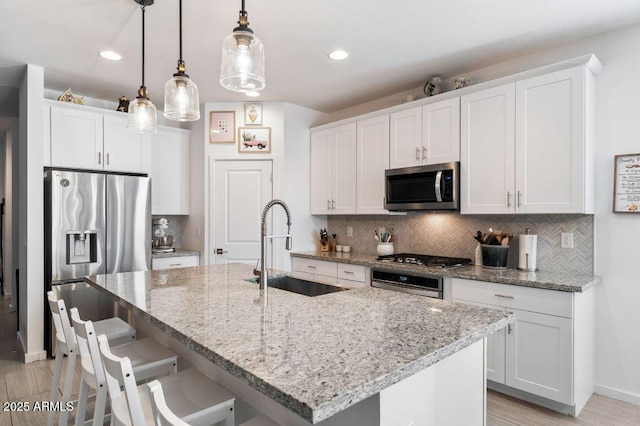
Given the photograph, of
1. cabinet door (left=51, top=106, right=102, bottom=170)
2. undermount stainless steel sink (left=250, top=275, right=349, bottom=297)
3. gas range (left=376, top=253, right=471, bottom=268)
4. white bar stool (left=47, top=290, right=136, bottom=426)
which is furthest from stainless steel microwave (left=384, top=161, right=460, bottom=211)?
cabinet door (left=51, top=106, right=102, bottom=170)

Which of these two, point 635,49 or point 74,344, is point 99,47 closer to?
point 74,344

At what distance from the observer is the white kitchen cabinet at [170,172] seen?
439 centimetres

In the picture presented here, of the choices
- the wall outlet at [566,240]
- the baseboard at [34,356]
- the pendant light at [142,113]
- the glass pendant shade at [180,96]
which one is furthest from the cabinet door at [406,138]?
the baseboard at [34,356]

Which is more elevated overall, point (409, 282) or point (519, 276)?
point (519, 276)

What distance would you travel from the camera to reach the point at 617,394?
8.65 feet

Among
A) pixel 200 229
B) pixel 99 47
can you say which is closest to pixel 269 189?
pixel 200 229

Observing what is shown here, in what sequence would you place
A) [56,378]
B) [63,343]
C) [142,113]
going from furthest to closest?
1. [142,113]
2. [56,378]
3. [63,343]

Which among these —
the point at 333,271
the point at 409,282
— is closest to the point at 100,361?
the point at 409,282

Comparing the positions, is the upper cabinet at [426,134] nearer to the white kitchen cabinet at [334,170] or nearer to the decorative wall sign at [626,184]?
the white kitchen cabinet at [334,170]

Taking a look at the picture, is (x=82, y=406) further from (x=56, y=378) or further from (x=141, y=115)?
(x=141, y=115)

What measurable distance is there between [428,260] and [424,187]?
2.10ft

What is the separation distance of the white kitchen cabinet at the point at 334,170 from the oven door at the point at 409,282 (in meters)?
0.92

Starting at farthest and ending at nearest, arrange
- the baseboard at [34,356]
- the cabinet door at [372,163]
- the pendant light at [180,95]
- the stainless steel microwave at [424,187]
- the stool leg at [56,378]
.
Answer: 1. the cabinet door at [372,163]
2. the baseboard at [34,356]
3. the stainless steel microwave at [424,187]
4. the stool leg at [56,378]
5. the pendant light at [180,95]

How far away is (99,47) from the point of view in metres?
2.94
